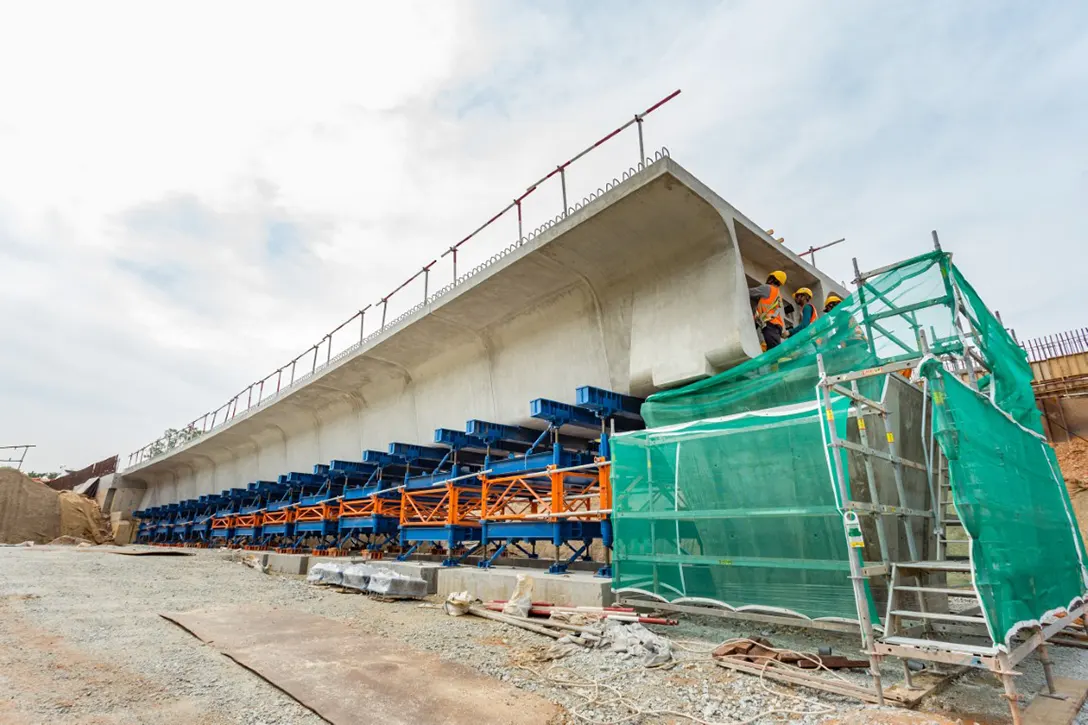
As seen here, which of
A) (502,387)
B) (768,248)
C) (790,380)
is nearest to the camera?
(790,380)

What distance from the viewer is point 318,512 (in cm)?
1720

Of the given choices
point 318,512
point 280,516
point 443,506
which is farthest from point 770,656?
point 280,516

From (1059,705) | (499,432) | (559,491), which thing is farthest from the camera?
(499,432)

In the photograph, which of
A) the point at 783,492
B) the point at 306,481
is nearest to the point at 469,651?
the point at 783,492

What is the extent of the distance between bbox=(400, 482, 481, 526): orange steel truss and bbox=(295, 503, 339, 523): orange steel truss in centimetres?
439

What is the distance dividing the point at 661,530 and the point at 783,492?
1.74m

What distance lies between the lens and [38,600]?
7.72 meters

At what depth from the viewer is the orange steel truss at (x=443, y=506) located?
11297 mm

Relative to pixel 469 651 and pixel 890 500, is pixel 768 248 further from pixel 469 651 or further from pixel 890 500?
pixel 469 651

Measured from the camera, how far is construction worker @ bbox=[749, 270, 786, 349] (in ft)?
29.1

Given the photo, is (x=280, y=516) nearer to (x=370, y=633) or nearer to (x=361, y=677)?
(x=370, y=633)

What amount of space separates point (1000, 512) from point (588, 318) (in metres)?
6.96

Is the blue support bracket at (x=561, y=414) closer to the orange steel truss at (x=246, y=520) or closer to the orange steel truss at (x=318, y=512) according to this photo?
the orange steel truss at (x=318, y=512)

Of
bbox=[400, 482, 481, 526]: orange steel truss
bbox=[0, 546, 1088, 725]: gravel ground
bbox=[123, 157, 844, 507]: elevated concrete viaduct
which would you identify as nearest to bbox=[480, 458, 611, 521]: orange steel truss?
bbox=[400, 482, 481, 526]: orange steel truss
